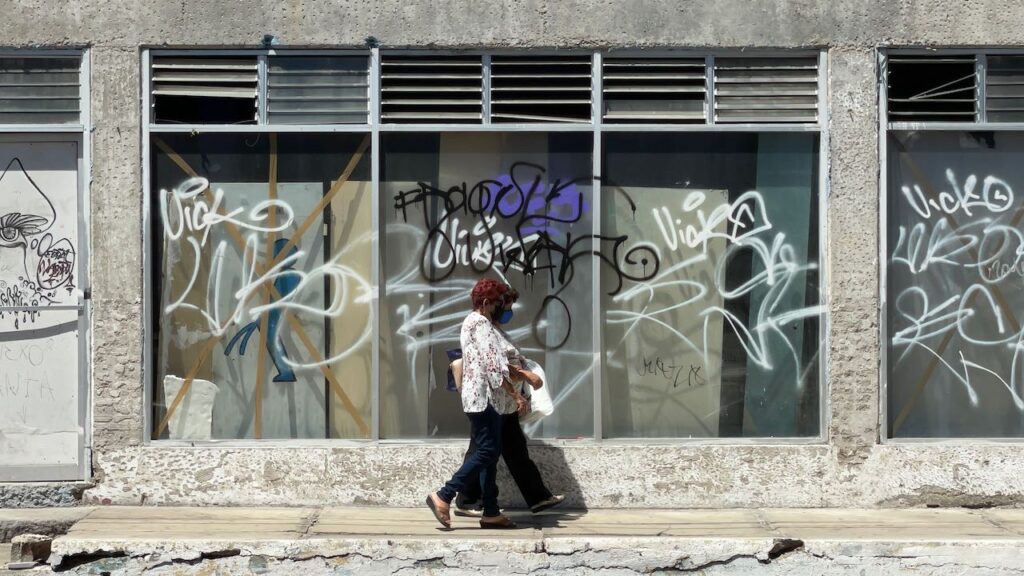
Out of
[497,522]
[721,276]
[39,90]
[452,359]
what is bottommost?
[497,522]

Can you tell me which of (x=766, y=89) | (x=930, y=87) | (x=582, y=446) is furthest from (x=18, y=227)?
(x=930, y=87)

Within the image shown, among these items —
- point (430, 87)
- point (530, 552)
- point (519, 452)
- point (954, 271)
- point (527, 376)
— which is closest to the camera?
point (530, 552)

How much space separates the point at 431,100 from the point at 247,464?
2820 mm

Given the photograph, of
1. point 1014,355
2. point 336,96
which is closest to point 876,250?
point 1014,355

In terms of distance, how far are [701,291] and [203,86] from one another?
149 inches

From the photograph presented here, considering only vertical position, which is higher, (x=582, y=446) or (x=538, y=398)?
(x=538, y=398)

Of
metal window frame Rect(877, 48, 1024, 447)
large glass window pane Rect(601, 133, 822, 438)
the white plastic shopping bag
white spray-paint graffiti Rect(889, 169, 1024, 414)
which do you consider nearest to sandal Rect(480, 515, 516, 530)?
the white plastic shopping bag

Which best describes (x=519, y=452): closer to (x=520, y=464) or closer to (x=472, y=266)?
(x=520, y=464)

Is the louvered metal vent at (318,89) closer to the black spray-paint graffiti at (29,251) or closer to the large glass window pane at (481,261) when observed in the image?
the large glass window pane at (481,261)

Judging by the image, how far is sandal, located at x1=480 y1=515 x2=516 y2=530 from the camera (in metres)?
7.82

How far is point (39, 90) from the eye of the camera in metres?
8.49

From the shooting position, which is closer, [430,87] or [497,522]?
[497,522]

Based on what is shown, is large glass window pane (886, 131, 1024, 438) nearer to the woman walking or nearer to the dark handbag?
the woman walking

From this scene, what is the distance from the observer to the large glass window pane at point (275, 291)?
8.62m
